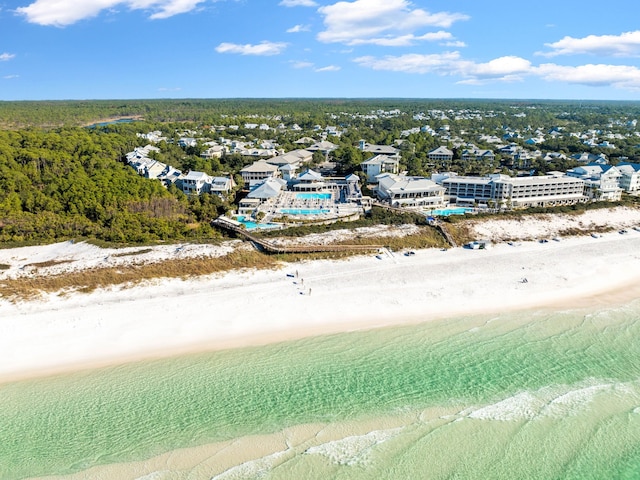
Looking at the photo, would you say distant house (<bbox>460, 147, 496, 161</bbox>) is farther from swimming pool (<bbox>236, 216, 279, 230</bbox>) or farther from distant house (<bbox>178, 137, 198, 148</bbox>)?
distant house (<bbox>178, 137, 198, 148</bbox>)

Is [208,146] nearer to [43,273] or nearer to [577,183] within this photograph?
[43,273]

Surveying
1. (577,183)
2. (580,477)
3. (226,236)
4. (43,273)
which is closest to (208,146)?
(226,236)

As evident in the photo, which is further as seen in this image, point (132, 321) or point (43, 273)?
point (43, 273)

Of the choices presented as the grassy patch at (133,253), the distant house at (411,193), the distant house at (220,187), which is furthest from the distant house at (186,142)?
the grassy patch at (133,253)

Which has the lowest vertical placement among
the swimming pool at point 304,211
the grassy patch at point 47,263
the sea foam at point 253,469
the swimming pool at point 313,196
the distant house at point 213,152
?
the sea foam at point 253,469

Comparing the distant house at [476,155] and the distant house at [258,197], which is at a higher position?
the distant house at [476,155]

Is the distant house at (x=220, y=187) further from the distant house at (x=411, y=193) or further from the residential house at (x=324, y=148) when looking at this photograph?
the residential house at (x=324, y=148)

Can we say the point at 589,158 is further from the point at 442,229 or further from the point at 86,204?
the point at 86,204
